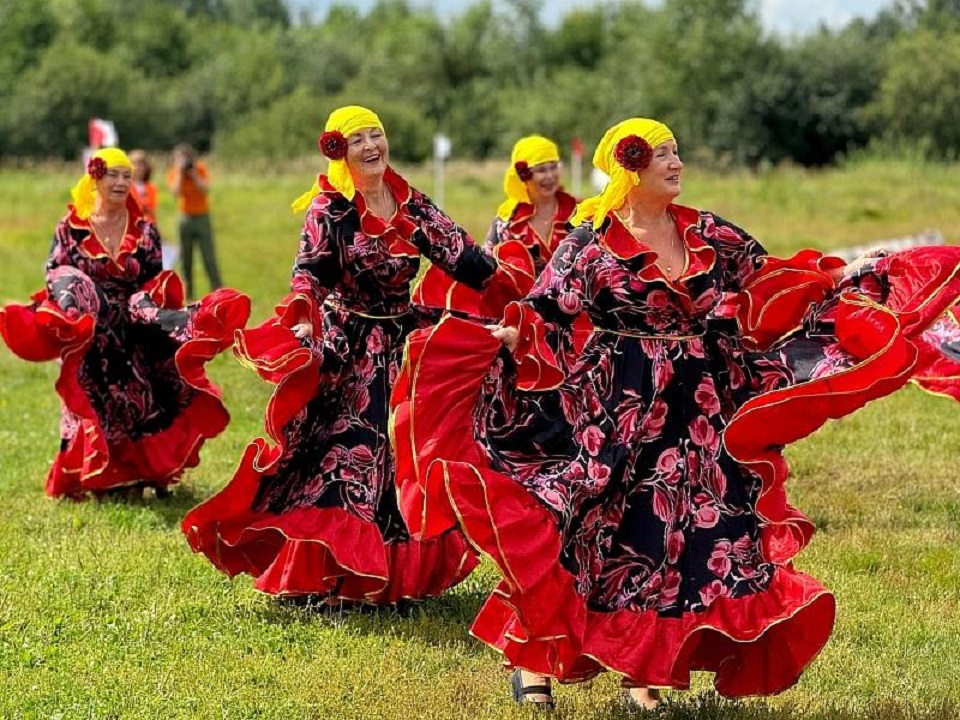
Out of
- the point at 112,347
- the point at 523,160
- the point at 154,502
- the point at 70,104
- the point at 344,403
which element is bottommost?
the point at 154,502

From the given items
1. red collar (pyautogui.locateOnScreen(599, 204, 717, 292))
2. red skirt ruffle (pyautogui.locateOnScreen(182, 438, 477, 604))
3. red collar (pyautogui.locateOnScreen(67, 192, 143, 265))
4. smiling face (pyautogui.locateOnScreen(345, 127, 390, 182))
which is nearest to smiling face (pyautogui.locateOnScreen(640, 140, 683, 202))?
red collar (pyautogui.locateOnScreen(599, 204, 717, 292))

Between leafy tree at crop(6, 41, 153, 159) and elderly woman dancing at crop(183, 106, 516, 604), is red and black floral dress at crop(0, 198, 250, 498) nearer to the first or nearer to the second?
elderly woman dancing at crop(183, 106, 516, 604)

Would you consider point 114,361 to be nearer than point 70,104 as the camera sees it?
Yes

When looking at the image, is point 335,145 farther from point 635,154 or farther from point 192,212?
point 192,212

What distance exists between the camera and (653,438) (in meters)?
5.41

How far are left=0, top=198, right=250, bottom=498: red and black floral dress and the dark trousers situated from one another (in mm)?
10139

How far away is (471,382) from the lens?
5539 mm

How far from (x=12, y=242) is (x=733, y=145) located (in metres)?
26.8

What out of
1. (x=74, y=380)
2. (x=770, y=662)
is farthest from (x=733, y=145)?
(x=770, y=662)

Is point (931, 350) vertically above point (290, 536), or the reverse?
point (931, 350)

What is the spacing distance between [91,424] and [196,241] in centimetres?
1068

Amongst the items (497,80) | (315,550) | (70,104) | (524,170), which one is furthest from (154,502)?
(497,80)

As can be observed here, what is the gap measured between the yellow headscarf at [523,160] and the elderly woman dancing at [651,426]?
3635 millimetres

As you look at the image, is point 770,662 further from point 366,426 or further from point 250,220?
point 250,220
